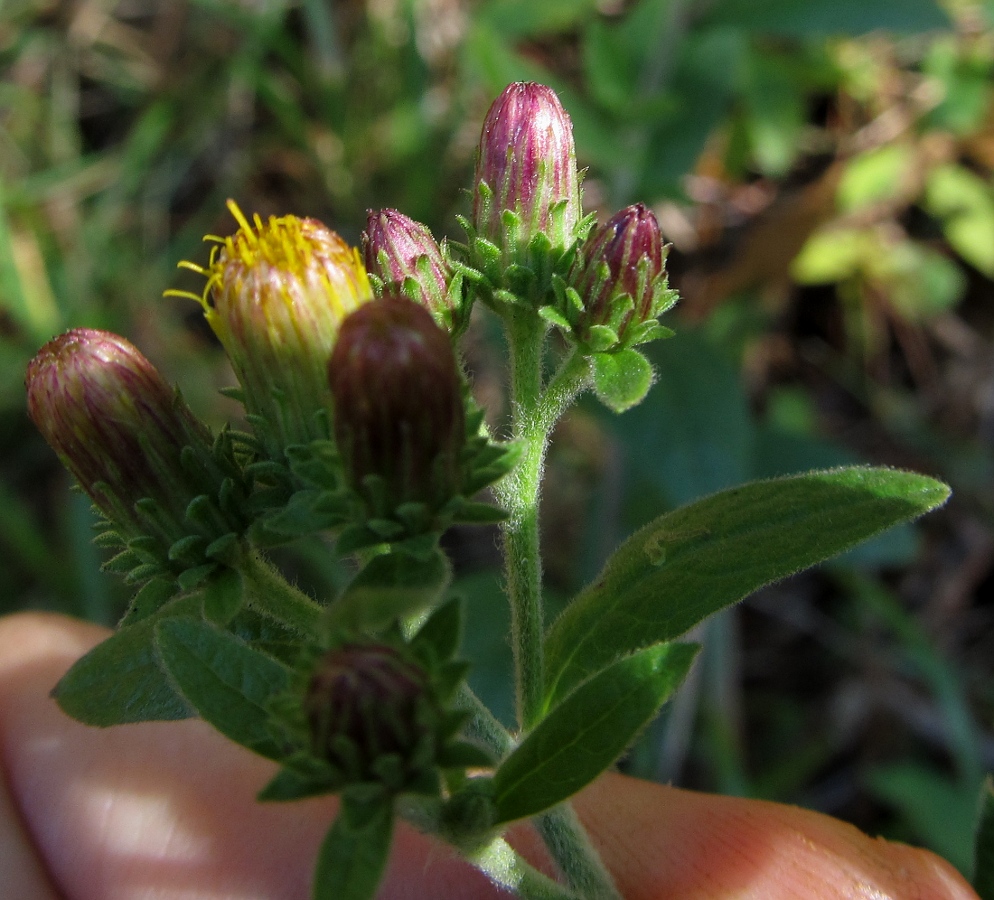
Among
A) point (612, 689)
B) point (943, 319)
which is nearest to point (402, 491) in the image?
point (612, 689)

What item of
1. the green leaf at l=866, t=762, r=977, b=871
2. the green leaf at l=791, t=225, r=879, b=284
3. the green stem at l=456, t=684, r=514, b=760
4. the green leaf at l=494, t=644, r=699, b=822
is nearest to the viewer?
the green leaf at l=494, t=644, r=699, b=822

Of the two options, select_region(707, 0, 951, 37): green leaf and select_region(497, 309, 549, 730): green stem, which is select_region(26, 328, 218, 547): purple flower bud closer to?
select_region(497, 309, 549, 730): green stem

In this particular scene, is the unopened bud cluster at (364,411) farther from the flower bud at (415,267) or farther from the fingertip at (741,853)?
the fingertip at (741,853)

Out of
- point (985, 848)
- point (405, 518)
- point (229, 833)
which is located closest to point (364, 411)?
point (405, 518)

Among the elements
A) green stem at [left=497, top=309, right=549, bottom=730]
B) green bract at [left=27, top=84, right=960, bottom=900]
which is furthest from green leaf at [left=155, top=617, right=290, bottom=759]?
green stem at [left=497, top=309, right=549, bottom=730]

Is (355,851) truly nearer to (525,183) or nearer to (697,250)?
(525,183)

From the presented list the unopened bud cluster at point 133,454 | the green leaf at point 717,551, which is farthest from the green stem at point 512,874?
the unopened bud cluster at point 133,454

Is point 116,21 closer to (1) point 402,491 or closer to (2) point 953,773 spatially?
(1) point 402,491
